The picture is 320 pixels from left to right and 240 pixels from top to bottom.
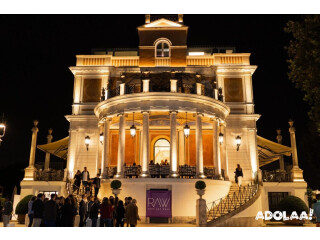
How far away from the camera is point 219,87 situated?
2664cm

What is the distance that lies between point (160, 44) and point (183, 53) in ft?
7.22

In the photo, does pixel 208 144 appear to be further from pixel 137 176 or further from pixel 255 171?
pixel 137 176

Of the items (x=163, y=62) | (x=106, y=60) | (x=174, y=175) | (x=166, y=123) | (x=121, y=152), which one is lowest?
(x=174, y=175)

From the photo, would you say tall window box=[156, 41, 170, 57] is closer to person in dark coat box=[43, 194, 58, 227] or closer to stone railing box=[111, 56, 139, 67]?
stone railing box=[111, 56, 139, 67]

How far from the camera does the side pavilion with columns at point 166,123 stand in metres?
20.8

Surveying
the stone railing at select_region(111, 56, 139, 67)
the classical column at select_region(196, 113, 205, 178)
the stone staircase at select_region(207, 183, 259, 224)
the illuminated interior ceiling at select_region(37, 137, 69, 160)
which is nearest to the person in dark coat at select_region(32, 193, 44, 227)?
the stone staircase at select_region(207, 183, 259, 224)

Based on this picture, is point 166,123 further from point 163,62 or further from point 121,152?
point 121,152

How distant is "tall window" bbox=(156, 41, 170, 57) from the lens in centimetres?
2795

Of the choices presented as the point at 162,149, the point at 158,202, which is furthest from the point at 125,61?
the point at 158,202

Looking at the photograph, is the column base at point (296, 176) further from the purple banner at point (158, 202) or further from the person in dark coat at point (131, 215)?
the person in dark coat at point (131, 215)

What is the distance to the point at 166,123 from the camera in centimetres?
2670

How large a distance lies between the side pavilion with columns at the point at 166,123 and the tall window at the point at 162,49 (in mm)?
88

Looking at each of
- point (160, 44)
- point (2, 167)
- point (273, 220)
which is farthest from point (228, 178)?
point (2, 167)

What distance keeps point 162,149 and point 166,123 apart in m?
2.17
